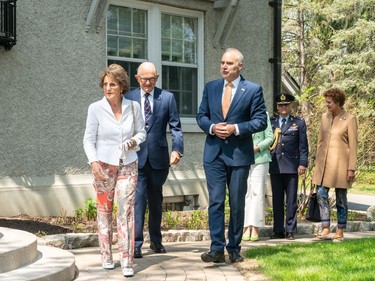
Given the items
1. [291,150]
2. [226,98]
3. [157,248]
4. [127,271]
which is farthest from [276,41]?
[127,271]

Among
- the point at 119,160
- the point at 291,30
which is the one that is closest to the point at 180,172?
the point at 119,160

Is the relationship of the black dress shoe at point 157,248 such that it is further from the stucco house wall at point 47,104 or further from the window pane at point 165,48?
the window pane at point 165,48

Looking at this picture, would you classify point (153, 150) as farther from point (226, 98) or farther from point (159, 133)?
point (226, 98)

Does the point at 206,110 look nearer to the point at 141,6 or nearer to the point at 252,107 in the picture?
the point at 252,107

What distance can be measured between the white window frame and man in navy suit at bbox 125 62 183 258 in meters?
3.92

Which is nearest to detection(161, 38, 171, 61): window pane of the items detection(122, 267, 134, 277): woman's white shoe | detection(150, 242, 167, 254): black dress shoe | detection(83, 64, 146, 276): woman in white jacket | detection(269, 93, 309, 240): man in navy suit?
detection(269, 93, 309, 240): man in navy suit

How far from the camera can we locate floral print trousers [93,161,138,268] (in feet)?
20.3

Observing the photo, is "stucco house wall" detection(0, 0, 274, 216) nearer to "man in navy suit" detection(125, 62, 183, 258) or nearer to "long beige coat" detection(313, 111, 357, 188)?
"man in navy suit" detection(125, 62, 183, 258)

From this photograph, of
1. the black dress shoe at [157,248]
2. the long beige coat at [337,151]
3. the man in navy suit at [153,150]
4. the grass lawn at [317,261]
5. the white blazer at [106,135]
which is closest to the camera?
the grass lawn at [317,261]

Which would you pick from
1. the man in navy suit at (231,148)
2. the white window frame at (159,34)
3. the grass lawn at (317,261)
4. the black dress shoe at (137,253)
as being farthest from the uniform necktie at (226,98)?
the white window frame at (159,34)

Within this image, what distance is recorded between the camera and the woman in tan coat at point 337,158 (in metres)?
8.79

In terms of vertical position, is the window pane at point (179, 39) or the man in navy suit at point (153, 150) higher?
the window pane at point (179, 39)

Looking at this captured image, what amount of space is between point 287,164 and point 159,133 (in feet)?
8.26

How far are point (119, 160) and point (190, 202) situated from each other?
6.02 m
